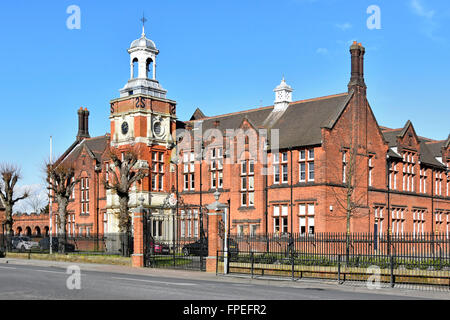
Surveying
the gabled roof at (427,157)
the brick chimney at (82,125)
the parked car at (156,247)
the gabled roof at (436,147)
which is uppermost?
the brick chimney at (82,125)

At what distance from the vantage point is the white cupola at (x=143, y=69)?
50.9 metres

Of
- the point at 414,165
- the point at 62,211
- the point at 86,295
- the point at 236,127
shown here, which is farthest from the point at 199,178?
the point at 86,295

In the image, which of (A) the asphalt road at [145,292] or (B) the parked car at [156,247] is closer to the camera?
(A) the asphalt road at [145,292]

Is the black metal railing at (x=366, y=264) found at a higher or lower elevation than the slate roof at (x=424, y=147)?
lower

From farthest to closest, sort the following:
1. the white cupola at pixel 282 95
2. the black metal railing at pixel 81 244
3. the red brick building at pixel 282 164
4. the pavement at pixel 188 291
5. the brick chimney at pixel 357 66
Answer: the white cupola at pixel 282 95 < the brick chimney at pixel 357 66 < the red brick building at pixel 282 164 < the black metal railing at pixel 81 244 < the pavement at pixel 188 291

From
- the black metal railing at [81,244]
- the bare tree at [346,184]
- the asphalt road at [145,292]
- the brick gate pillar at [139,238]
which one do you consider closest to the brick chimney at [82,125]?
the black metal railing at [81,244]

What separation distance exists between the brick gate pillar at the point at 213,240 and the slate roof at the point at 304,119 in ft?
48.8

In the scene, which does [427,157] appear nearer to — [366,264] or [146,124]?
[146,124]

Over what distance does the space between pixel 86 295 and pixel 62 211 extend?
3002 centimetres

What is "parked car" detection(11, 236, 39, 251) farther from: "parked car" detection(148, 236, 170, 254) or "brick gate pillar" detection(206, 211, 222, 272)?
"brick gate pillar" detection(206, 211, 222, 272)

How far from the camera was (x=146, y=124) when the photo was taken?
4991 cm

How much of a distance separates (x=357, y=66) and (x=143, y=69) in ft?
61.1

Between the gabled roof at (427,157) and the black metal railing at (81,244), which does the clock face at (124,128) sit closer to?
the black metal railing at (81,244)

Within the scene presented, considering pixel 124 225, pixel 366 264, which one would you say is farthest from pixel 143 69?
pixel 366 264
